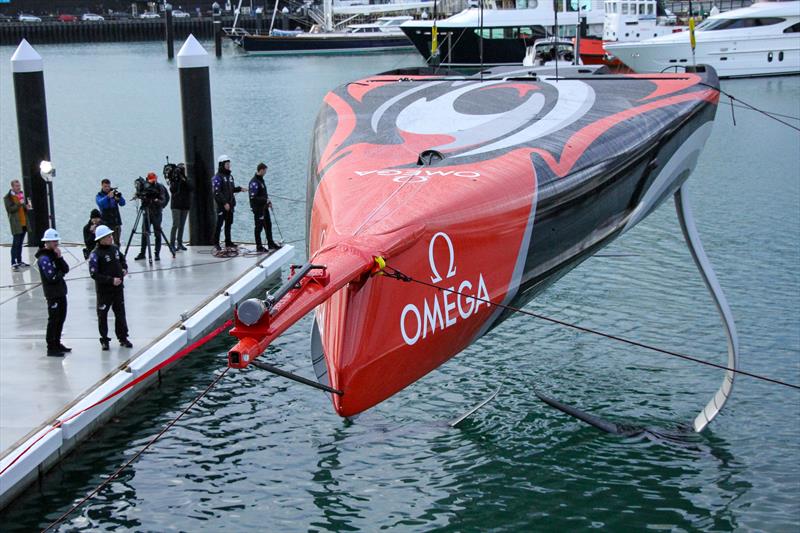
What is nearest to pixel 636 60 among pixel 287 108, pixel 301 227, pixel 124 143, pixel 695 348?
pixel 287 108

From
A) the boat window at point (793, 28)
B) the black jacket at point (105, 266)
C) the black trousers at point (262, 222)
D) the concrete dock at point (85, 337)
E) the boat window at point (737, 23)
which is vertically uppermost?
the boat window at point (737, 23)

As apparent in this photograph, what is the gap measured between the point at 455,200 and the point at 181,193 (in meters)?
9.51

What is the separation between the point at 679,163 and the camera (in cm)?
1346

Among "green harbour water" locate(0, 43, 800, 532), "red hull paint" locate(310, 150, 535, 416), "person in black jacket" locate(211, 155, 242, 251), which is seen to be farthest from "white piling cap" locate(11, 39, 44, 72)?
"red hull paint" locate(310, 150, 535, 416)

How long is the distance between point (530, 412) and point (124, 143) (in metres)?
27.8

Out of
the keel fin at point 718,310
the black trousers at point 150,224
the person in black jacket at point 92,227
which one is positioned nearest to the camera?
the keel fin at point 718,310

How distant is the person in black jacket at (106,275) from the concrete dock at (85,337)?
1.51 feet

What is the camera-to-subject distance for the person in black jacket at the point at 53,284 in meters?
12.9

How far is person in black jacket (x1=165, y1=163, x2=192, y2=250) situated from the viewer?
59.5 feet

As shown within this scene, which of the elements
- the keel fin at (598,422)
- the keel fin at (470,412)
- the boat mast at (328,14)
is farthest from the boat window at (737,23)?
the keel fin at (598,422)

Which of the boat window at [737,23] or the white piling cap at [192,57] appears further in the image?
the boat window at [737,23]

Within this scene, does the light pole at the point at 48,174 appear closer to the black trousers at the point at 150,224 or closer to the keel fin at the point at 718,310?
the black trousers at the point at 150,224

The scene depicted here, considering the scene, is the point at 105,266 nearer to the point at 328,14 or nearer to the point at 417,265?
the point at 417,265

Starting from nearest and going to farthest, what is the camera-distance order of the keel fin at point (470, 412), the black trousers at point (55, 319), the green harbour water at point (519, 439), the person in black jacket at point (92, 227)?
1. the green harbour water at point (519, 439)
2. the keel fin at point (470, 412)
3. the black trousers at point (55, 319)
4. the person in black jacket at point (92, 227)
